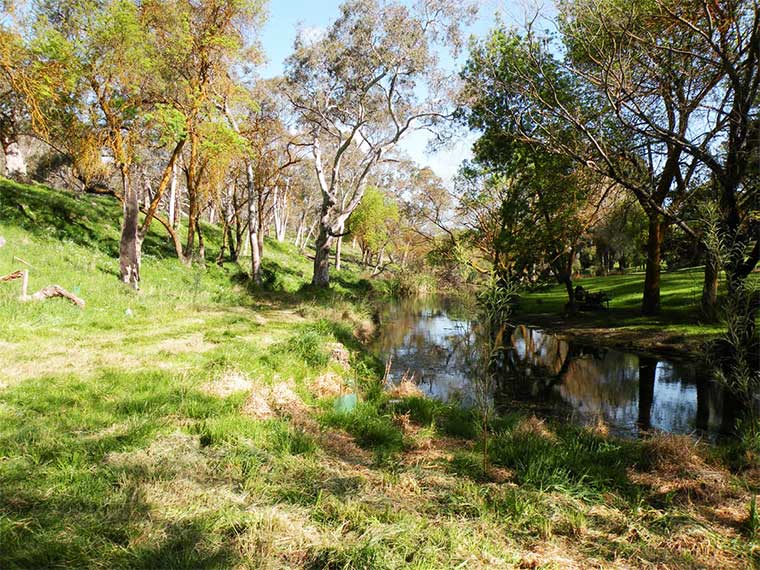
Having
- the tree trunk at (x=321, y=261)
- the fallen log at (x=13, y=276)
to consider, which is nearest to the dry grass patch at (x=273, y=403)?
the fallen log at (x=13, y=276)

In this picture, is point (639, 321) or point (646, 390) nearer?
point (646, 390)

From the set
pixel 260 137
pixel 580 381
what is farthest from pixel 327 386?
pixel 260 137

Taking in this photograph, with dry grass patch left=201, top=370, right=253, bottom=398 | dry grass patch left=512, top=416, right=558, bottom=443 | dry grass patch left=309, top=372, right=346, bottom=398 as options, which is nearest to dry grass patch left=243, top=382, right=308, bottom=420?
dry grass patch left=201, top=370, right=253, bottom=398

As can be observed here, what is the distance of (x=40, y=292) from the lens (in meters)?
10.3

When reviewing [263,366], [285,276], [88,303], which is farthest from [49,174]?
[263,366]

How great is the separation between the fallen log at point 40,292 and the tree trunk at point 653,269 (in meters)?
19.1

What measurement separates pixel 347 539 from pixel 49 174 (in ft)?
174

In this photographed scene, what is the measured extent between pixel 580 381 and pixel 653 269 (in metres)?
9.04

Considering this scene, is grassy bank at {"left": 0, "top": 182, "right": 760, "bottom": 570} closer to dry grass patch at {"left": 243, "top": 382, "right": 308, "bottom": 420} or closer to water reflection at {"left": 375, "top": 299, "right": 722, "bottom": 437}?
dry grass patch at {"left": 243, "top": 382, "right": 308, "bottom": 420}

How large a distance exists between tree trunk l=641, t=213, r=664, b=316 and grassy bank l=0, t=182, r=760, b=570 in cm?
1308

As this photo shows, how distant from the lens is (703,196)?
42.3 ft

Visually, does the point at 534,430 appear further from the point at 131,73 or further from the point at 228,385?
the point at 131,73

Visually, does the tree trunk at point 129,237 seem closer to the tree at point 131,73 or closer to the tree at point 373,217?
the tree at point 131,73

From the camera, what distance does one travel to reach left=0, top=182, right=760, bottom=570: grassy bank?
3152 millimetres
